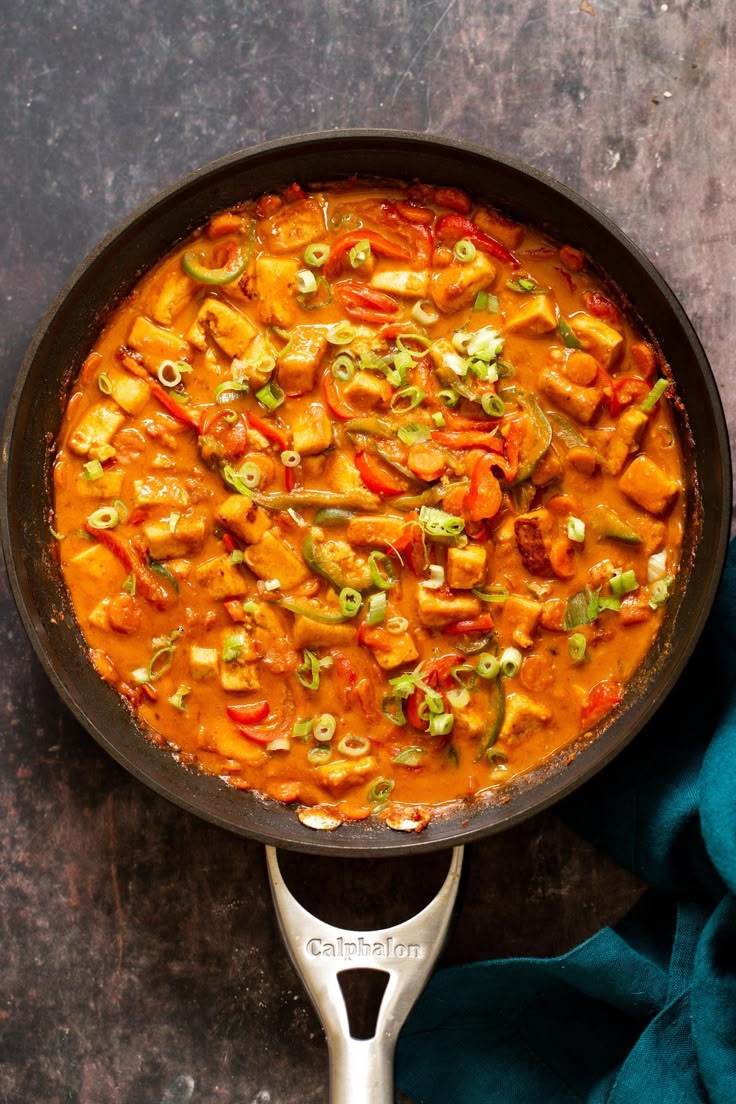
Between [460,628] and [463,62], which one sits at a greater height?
[463,62]

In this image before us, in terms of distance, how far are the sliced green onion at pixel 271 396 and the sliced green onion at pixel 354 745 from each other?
1.25 m

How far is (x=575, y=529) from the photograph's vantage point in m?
3.93

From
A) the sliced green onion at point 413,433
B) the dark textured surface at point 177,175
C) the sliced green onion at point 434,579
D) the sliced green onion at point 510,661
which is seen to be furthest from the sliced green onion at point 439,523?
the dark textured surface at point 177,175

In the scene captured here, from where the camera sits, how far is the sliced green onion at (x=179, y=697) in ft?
13.0

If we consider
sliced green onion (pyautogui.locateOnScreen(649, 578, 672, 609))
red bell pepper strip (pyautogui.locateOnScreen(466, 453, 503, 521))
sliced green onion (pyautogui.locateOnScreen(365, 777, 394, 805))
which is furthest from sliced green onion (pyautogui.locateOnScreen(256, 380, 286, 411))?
sliced green onion (pyautogui.locateOnScreen(649, 578, 672, 609))

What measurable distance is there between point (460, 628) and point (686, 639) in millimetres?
798

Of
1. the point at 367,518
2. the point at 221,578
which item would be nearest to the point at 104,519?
the point at 221,578

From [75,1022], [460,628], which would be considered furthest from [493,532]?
[75,1022]

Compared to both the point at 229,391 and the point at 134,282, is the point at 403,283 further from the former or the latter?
the point at 134,282

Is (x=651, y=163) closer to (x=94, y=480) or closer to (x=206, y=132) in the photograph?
(x=206, y=132)

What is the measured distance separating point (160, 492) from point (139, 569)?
0.96 ft

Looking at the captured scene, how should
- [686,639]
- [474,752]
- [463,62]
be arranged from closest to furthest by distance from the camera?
[686,639]
[474,752]
[463,62]

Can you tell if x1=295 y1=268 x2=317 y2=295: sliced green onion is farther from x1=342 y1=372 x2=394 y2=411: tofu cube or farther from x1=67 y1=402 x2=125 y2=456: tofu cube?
x1=67 y1=402 x2=125 y2=456: tofu cube

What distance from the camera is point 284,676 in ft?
13.1
